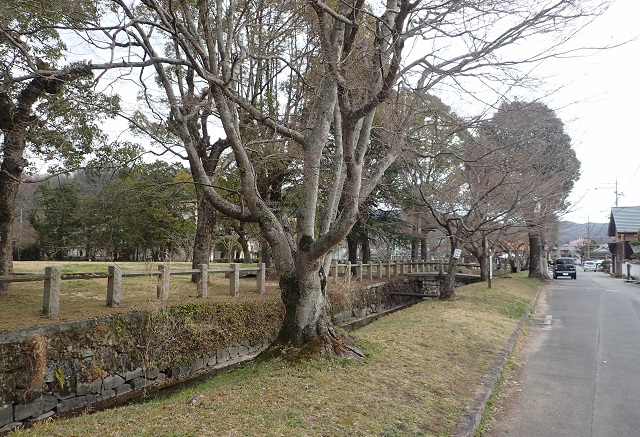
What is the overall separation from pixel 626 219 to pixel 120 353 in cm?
4325

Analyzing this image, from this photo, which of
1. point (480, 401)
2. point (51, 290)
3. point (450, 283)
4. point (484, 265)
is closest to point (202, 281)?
point (51, 290)

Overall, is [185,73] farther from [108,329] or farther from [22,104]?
[108,329]

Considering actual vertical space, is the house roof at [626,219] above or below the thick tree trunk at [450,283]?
above

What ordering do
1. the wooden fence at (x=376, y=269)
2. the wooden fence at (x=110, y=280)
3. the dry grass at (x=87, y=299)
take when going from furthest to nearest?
1. the wooden fence at (x=376, y=269)
2. the wooden fence at (x=110, y=280)
3. the dry grass at (x=87, y=299)

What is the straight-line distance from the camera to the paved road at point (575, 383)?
4914 millimetres

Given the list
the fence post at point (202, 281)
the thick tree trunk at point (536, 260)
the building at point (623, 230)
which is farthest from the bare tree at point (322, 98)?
the building at point (623, 230)

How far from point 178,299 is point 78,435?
22.5 ft

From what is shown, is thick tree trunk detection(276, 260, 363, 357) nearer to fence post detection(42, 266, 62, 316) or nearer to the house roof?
fence post detection(42, 266, 62, 316)

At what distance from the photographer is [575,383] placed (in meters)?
6.50

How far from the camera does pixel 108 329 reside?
805 centimetres

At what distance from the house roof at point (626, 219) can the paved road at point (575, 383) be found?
3094 centimetres

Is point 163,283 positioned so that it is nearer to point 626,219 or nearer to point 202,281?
point 202,281

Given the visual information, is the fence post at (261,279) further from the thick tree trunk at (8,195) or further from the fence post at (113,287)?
the thick tree trunk at (8,195)

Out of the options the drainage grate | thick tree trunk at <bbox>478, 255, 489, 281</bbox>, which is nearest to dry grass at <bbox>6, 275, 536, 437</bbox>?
the drainage grate
